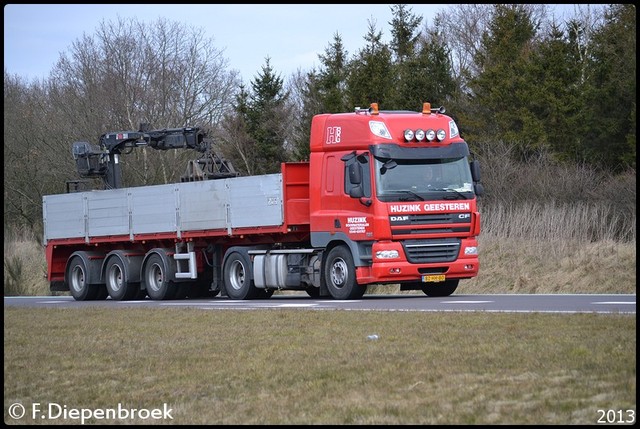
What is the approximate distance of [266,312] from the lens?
18.8m

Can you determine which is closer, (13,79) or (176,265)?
(176,265)

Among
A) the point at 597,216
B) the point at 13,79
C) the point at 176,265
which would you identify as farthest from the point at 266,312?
the point at 13,79

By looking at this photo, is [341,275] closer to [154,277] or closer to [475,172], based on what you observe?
[475,172]

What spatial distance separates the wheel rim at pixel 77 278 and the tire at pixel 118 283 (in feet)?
3.28

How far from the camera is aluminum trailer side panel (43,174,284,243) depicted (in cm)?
2508

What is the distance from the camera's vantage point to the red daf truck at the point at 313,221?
22.6 metres

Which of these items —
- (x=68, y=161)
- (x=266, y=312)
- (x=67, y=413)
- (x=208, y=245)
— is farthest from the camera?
(x=68, y=161)

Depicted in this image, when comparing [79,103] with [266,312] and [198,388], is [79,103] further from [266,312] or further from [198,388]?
[198,388]

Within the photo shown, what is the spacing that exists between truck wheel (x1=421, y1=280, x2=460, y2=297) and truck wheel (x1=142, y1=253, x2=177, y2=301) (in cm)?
662

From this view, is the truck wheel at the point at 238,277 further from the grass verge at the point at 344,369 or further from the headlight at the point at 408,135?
the grass verge at the point at 344,369

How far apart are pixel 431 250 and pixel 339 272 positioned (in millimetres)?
1991

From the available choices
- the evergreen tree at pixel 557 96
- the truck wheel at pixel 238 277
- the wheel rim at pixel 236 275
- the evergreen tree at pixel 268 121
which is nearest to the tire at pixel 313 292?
the truck wheel at pixel 238 277

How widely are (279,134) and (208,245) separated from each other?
108ft

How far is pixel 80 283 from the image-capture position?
30484mm
